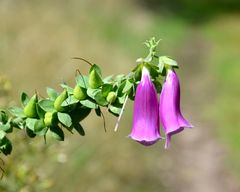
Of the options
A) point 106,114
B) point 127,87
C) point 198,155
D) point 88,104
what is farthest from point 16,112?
point 198,155

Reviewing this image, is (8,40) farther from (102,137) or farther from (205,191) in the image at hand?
(205,191)

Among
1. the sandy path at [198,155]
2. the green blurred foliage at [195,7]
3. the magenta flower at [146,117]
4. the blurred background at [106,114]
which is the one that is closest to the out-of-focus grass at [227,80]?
the blurred background at [106,114]

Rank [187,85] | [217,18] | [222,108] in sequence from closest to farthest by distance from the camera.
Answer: [222,108], [187,85], [217,18]

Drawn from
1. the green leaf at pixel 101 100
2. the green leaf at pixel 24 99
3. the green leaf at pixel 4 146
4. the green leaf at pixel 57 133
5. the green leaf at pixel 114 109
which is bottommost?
the green leaf at pixel 4 146

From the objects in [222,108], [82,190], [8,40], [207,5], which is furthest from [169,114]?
[207,5]

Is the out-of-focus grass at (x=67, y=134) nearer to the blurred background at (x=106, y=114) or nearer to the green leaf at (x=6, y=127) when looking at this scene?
the blurred background at (x=106, y=114)

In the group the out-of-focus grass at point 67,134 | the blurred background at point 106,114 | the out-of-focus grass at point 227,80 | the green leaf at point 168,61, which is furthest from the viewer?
the out-of-focus grass at point 227,80

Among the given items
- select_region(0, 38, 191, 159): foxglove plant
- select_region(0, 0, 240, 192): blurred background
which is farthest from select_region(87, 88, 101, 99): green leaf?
select_region(0, 0, 240, 192): blurred background
